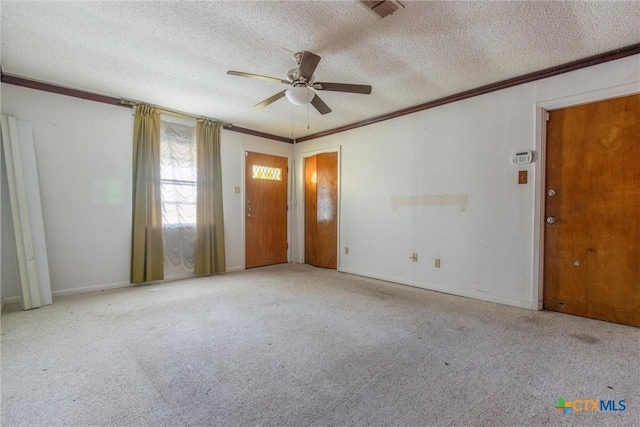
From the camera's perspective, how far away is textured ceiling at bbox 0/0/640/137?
204 centimetres

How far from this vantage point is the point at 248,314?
2838 millimetres

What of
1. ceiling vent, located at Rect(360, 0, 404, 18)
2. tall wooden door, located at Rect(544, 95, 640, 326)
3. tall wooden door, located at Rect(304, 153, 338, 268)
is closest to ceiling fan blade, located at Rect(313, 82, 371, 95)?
ceiling vent, located at Rect(360, 0, 404, 18)

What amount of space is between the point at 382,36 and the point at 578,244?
277 cm

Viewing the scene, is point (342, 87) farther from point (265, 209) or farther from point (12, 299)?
point (12, 299)

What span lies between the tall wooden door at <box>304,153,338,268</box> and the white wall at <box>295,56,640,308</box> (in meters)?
0.34

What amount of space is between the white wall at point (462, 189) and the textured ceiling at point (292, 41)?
33 cm

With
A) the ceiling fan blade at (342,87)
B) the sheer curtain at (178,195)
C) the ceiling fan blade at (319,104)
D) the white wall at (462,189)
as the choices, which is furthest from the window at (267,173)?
the ceiling fan blade at (342,87)

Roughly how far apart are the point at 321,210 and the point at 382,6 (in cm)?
367

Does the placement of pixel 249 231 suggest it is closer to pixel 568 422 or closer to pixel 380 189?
pixel 380 189

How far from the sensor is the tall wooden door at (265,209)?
5.12 metres

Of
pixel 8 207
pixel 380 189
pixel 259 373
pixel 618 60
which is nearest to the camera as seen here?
pixel 259 373

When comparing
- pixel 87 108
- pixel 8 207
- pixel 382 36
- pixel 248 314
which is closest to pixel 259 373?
pixel 248 314

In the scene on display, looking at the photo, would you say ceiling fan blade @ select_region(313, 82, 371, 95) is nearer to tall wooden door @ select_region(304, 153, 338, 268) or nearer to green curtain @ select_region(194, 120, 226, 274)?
tall wooden door @ select_region(304, 153, 338, 268)

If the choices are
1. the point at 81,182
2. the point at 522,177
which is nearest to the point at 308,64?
the point at 522,177
